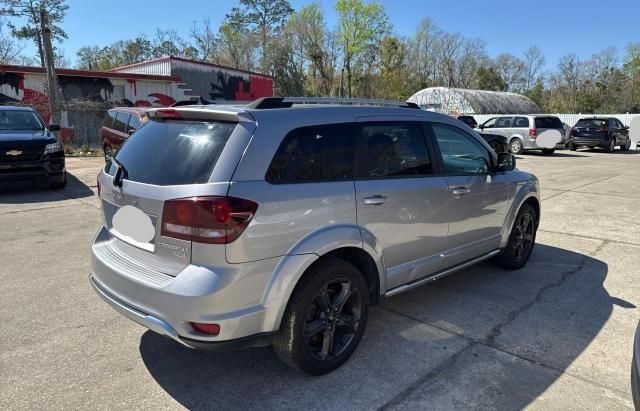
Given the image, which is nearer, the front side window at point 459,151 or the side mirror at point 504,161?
the front side window at point 459,151

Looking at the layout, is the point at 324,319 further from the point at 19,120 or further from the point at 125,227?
the point at 19,120

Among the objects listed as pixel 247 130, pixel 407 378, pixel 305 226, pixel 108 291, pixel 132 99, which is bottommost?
pixel 407 378

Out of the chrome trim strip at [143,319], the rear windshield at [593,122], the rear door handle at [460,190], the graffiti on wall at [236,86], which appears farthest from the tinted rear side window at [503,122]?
the chrome trim strip at [143,319]

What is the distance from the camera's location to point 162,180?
2738mm

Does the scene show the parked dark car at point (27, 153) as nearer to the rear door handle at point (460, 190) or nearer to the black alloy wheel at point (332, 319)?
the black alloy wheel at point (332, 319)

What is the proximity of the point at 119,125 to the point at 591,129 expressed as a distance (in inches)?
894

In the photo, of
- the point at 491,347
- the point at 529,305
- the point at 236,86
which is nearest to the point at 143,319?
the point at 491,347

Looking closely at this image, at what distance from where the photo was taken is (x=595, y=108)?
195ft

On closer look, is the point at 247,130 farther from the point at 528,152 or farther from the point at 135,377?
the point at 528,152

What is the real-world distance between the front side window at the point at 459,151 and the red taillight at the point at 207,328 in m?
2.34

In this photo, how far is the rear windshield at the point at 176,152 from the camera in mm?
2652

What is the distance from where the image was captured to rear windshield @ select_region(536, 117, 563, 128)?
2149cm

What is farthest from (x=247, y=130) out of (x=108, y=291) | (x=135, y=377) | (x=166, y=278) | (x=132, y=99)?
(x=132, y=99)

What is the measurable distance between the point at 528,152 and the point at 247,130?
77.3 ft
